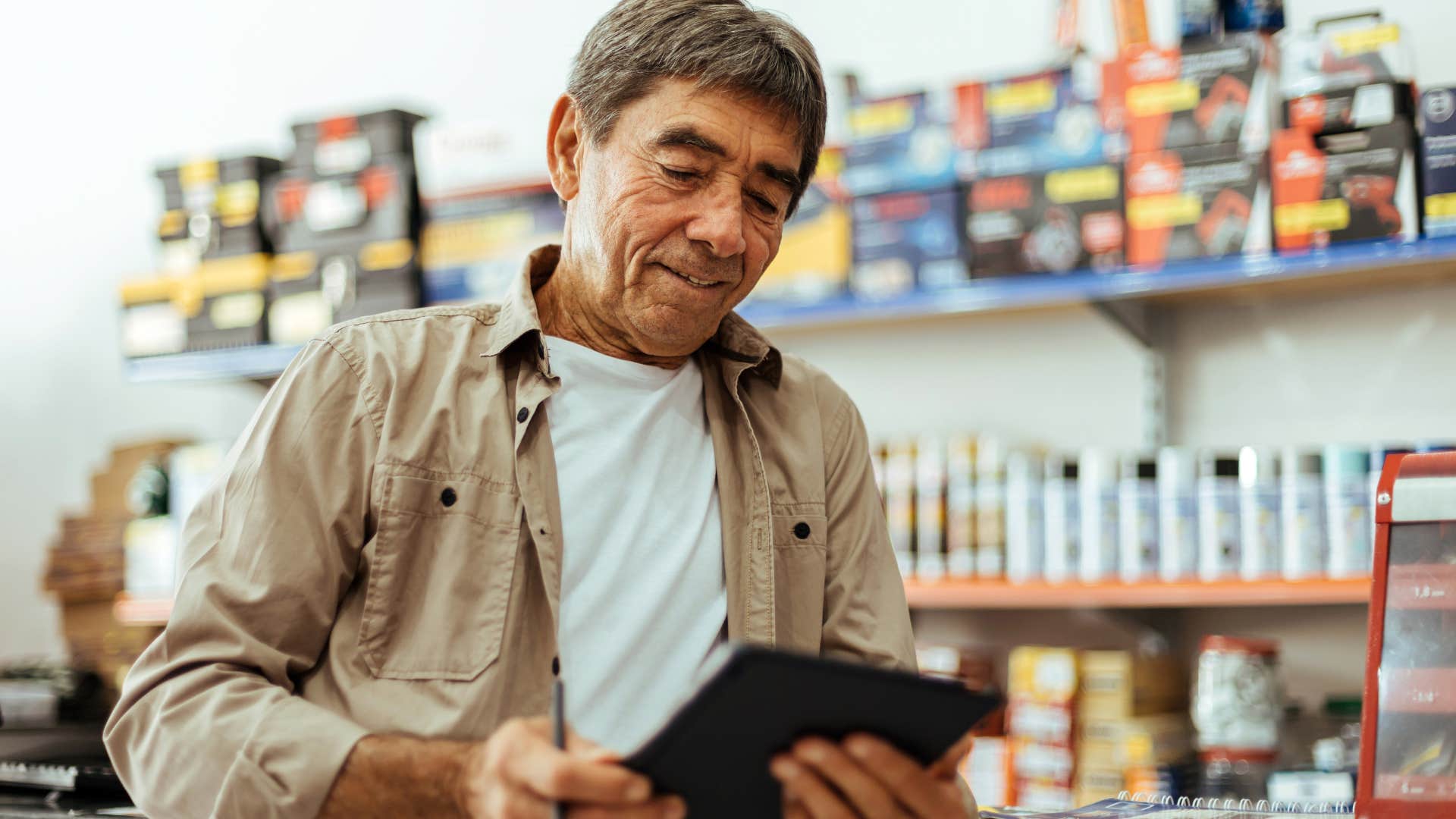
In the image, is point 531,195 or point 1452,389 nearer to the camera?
point 1452,389

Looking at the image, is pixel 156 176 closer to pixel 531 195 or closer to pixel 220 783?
pixel 531 195

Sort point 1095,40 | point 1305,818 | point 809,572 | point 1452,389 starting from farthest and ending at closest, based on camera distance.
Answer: point 1095,40 < point 1452,389 < point 809,572 < point 1305,818

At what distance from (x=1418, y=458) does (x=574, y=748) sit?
1.01 metres

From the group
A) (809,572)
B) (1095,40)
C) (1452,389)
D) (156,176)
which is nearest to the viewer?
(809,572)

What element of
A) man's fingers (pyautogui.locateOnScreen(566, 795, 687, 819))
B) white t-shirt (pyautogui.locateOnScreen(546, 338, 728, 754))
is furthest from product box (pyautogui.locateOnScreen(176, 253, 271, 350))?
man's fingers (pyautogui.locateOnScreen(566, 795, 687, 819))

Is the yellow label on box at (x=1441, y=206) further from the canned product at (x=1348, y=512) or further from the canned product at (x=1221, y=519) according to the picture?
the canned product at (x=1221, y=519)

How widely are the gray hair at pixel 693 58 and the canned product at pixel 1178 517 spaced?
4.82 feet

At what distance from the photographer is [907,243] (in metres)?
3.09

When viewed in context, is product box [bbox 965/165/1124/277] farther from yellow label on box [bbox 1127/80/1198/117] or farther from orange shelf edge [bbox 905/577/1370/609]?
orange shelf edge [bbox 905/577/1370/609]

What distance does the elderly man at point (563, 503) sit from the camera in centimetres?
133

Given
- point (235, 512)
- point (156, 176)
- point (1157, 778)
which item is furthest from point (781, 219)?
point (156, 176)

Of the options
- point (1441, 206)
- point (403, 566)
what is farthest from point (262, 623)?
point (1441, 206)

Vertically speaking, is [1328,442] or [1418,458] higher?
[1418,458]

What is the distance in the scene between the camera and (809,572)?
66.4 inches
